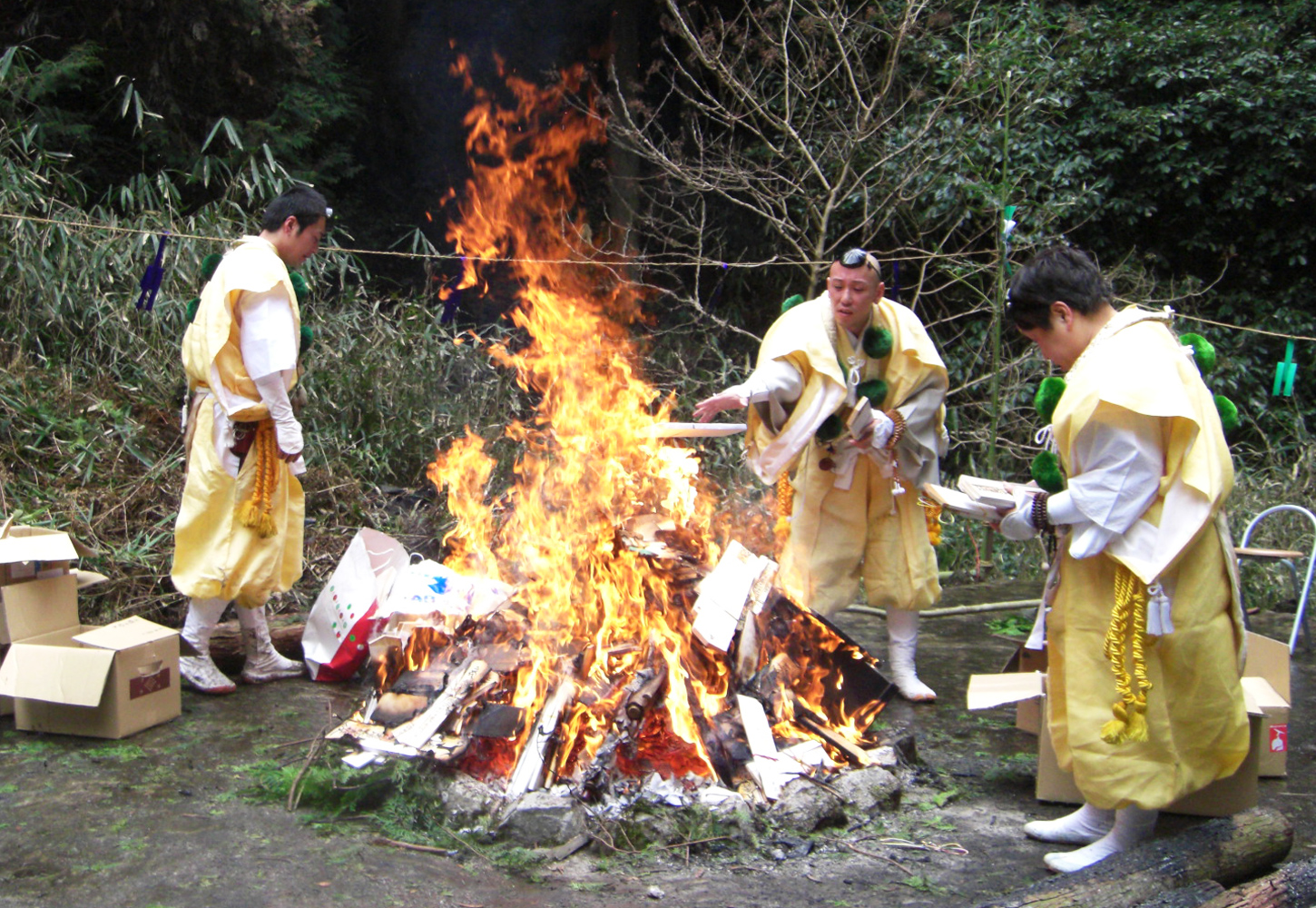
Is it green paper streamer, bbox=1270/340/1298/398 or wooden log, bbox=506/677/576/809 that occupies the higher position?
green paper streamer, bbox=1270/340/1298/398

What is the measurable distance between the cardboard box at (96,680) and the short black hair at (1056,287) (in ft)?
11.4

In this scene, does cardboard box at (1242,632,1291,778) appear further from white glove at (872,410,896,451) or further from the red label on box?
the red label on box

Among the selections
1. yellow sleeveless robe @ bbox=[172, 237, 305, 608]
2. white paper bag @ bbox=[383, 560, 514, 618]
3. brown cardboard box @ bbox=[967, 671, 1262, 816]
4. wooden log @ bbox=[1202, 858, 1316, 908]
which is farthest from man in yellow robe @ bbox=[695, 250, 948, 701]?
wooden log @ bbox=[1202, 858, 1316, 908]

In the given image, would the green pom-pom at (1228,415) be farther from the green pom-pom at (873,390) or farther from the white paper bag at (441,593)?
the white paper bag at (441,593)

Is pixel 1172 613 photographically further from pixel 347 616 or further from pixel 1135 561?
pixel 347 616

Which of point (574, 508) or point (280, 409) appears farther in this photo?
point (574, 508)

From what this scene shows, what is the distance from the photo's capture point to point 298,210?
477 centimetres

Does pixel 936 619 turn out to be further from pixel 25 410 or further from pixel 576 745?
pixel 25 410

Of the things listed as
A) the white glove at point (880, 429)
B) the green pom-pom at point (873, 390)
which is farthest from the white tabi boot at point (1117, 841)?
the green pom-pom at point (873, 390)

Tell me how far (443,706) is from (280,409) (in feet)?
4.84

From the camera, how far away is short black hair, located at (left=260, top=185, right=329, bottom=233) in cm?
476

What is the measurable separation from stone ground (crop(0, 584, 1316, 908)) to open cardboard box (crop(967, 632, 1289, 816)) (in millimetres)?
84

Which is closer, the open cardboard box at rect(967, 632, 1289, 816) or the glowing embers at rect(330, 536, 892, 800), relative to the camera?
the open cardboard box at rect(967, 632, 1289, 816)

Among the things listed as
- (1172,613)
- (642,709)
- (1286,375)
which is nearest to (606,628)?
(642,709)
